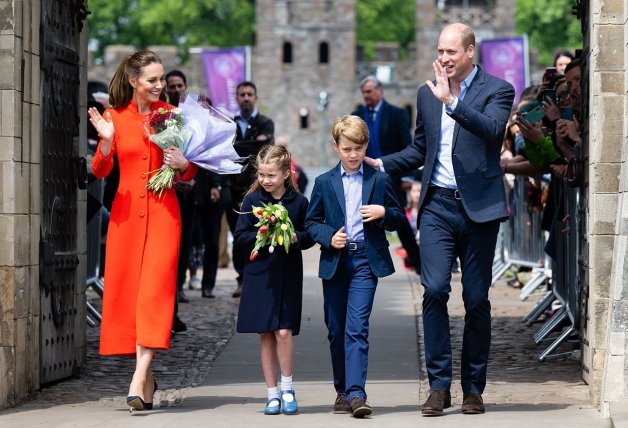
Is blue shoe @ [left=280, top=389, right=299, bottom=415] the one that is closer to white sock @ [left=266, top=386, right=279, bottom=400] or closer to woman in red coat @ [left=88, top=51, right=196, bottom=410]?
white sock @ [left=266, top=386, right=279, bottom=400]

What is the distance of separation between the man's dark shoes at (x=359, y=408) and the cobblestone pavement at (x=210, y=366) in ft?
2.94

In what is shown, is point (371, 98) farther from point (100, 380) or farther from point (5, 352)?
point (5, 352)

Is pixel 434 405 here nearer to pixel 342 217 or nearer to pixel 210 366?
pixel 342 217

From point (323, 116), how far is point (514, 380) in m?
78.1

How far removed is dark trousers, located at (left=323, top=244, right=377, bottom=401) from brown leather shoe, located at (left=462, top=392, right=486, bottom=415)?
54cm

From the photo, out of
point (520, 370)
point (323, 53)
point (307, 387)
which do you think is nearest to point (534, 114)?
point (520, 370)

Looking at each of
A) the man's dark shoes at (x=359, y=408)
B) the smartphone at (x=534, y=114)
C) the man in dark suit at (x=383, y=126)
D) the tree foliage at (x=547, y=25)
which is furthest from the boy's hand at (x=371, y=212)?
the tree foliage at (x=547, y=25)

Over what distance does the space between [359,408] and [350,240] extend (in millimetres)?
912

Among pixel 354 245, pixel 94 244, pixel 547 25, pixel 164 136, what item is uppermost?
pixel 547 25

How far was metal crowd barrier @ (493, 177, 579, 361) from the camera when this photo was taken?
1164cm

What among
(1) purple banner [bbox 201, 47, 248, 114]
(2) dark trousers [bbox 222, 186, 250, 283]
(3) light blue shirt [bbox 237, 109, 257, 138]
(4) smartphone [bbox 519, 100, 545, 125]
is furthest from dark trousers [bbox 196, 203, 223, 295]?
(1) purple banner [bbox 201, 47, 248, 114]

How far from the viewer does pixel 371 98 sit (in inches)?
621

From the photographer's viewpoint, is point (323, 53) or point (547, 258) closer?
point (547, 258)

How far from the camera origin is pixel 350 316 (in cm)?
906
